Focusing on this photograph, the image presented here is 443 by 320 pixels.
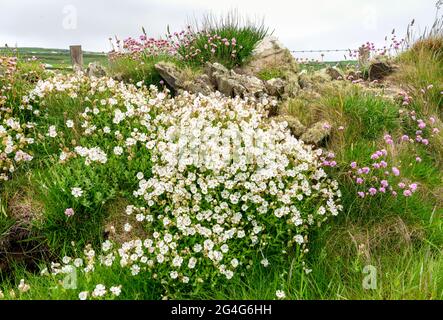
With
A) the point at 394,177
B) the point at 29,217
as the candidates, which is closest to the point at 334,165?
the point at 394,177

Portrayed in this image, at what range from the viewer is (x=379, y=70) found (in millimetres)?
10312

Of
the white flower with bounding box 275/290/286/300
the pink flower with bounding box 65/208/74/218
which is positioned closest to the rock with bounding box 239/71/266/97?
the pink flower with bounding box 65/208/74/218

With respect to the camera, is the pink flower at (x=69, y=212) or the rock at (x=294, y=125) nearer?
the pink flower at (x=69, y=212)

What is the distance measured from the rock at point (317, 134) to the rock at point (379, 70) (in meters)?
4.36

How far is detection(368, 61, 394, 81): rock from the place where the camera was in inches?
401

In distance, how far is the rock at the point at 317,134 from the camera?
6.41 m

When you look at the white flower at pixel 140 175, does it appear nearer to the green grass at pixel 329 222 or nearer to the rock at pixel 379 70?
the green grass at pixel 329 222

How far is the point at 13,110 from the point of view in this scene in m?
6.94

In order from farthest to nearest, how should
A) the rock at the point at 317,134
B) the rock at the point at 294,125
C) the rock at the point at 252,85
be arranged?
the rock at the point at 252,85, the rock at the point at 294,125, the rock at the point at 317,134

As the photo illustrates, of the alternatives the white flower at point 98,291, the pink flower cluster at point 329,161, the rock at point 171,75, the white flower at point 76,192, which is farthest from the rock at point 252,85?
the white flower at point 98,291

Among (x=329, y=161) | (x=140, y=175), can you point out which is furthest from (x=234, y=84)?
Answer: (x=140, y=175)

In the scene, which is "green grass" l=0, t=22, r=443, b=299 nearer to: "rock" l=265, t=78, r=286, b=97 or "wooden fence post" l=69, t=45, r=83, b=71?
"rock" l=265, t=78, r=286, b=97

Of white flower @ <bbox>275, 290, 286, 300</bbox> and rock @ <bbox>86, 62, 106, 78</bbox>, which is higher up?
rock @ <bbox>86, 62, 106, 78</bbox>

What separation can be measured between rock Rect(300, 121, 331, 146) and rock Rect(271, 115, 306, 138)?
0.15 metres
